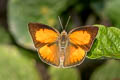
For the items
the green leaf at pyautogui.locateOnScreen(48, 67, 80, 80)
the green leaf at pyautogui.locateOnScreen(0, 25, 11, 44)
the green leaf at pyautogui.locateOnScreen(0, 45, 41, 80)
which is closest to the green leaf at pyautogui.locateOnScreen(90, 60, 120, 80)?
the green leaf at pyautogui.locateOnScreen(48, 67, 80, 80)

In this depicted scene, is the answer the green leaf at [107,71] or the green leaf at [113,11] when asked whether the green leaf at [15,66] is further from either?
the green leaf at [113,11]

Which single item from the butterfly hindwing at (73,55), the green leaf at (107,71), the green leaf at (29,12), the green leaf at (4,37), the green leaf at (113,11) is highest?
the butterfly hindwing at (73,55)

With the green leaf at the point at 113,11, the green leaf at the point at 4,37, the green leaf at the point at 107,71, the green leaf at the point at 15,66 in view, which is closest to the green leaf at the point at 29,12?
the green leaf at the point at 4,37

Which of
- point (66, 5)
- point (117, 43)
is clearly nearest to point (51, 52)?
point (117, 43)

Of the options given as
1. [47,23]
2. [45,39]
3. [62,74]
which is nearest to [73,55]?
[45,39]

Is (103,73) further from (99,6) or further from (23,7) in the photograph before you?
(23,7)

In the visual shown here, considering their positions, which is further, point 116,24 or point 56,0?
point 56,0

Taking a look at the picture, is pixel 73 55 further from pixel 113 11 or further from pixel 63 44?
pixel 113 11
